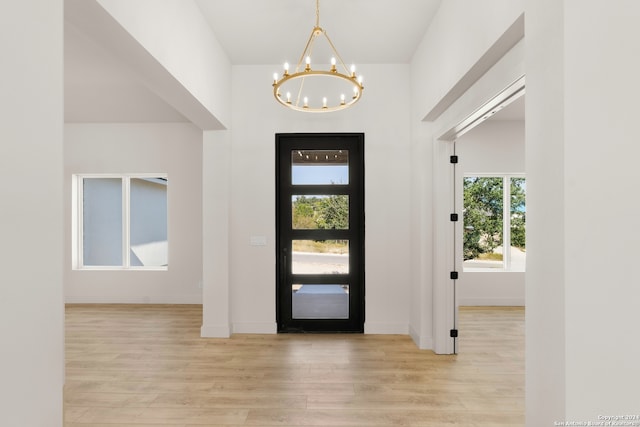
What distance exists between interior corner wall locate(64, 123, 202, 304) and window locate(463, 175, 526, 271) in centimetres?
466

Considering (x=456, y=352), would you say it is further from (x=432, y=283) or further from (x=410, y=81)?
(x=410, y=81)

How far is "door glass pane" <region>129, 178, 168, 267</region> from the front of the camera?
5.90 meters

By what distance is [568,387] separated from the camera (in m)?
1.36

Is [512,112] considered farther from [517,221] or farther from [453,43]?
[453,43]

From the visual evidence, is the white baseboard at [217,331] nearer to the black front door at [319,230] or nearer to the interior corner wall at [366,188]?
the interior corner wall at [366,188]

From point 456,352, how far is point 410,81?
10.5ft

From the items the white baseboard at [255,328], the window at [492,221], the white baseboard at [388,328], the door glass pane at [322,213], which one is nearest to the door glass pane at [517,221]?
the window at [492,221]

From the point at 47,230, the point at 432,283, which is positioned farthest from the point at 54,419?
the point at 432,283

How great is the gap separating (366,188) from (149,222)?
4.05 meters

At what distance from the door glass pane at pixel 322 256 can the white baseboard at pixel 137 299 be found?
235cm

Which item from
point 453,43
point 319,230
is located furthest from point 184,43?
point 319,230

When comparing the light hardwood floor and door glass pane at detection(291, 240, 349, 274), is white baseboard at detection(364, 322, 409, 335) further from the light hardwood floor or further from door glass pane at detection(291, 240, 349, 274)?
door glass pane at detection(291, 240, 349, 274)

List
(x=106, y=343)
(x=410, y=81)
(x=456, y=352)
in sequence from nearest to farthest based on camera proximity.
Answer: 1. (x=456, y=352)
2. (x=106, y=343)
3. (x=410, y=81)

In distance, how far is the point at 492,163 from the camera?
18.5 ft
